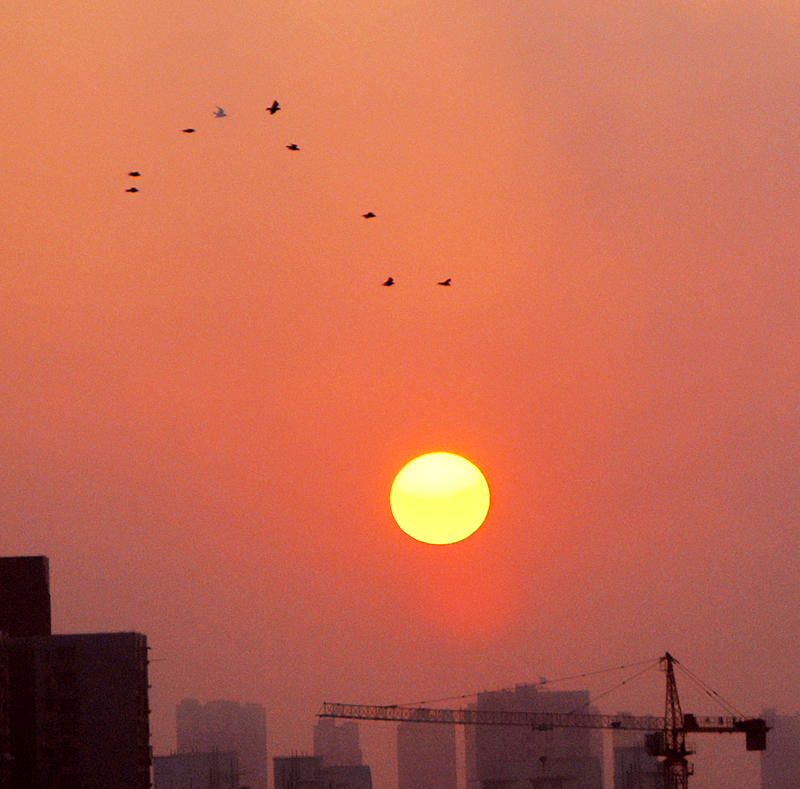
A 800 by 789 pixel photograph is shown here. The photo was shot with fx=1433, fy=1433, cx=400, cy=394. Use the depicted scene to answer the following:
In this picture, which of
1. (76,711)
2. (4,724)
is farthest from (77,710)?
(4,724)

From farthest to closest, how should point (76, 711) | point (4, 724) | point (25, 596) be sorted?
point (25, 596)
point (76, 711)
point (4, 724)

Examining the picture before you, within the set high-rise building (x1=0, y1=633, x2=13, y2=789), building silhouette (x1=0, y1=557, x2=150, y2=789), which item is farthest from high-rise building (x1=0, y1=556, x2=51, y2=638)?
high-rise building (x1=0, y1=633, x2=13, y2=789)

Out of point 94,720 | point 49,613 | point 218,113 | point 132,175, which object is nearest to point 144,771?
point 94,720

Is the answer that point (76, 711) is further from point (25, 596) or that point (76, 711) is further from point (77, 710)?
point (25, 596)

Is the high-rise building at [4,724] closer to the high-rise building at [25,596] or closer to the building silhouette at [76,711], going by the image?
the building silhouette at [76,711]

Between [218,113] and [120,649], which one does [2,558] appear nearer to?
[120,649]
